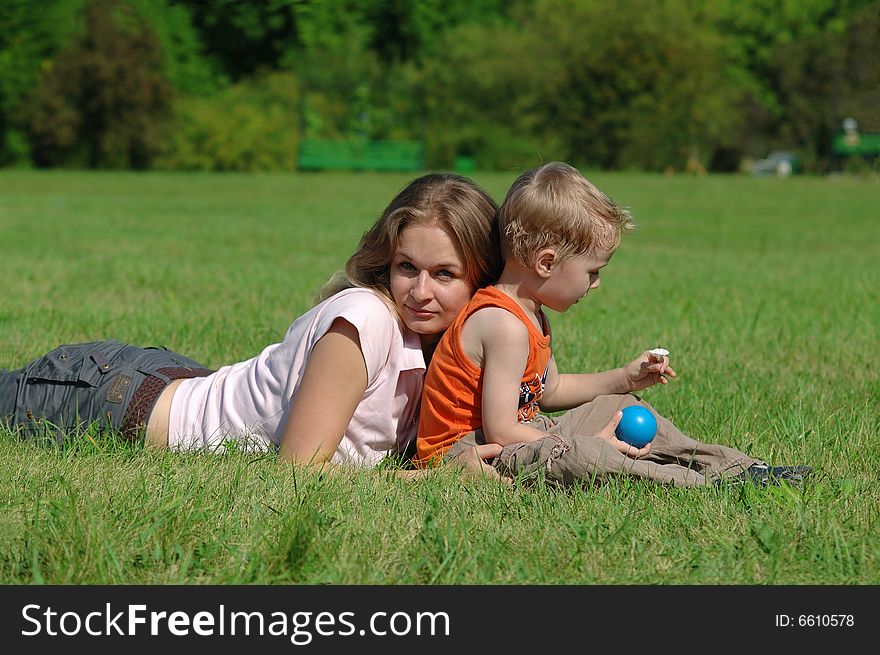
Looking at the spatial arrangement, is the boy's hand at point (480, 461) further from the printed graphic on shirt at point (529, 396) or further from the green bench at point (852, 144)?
the green bench at point (852, 144)

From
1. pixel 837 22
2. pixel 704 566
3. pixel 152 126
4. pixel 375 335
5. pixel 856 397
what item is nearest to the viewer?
pixel 704 566

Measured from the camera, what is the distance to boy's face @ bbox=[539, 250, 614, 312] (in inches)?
139

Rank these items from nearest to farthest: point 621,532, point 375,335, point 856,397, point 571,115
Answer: point 621,532 → point 375,335 → point 856,397 → point 571,115

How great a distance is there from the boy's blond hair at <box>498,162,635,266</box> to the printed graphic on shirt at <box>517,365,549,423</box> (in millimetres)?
422

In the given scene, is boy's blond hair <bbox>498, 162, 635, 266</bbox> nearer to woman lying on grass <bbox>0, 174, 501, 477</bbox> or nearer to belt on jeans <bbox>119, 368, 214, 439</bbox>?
woman lying on grass <bbox>0, 174, 501, 477</bbox>

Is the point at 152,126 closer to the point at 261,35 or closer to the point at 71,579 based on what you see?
the point at 261,35

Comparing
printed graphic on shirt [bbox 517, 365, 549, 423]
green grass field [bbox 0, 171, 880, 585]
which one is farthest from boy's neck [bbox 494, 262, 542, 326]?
green grass field [bbox 0, 171, 880, 585]

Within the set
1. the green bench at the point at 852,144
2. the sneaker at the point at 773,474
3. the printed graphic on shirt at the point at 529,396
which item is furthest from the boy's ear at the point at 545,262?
the green bench at the point at 852,144

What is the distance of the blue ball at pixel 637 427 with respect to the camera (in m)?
3.68

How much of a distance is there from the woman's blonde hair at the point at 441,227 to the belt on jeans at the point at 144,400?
2.63 ft

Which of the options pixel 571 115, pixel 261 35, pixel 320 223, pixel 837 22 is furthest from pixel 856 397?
pixel 837 22

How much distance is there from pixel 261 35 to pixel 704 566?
3.96 m

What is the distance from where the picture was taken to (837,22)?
60.4m

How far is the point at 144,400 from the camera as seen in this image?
3949mm
